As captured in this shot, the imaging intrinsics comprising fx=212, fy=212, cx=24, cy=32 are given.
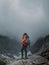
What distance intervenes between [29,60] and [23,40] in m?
3.13

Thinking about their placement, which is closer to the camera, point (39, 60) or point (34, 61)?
point (34, 61)

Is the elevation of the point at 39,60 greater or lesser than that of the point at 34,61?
greater

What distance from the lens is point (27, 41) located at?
29.0 metres

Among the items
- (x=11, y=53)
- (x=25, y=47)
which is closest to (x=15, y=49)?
(x=11, y=53)

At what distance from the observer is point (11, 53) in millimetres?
166875

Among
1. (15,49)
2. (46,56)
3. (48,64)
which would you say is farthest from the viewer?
(15,49)

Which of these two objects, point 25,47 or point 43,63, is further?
point 25,47

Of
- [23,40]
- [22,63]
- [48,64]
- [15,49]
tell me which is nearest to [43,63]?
[48,64]

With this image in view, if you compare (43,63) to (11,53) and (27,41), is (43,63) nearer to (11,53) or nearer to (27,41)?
(27,41)

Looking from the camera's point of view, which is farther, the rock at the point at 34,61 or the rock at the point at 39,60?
the rock at the point at 39,60

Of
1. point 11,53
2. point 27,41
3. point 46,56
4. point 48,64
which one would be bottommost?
point 48,64

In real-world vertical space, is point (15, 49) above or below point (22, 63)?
above

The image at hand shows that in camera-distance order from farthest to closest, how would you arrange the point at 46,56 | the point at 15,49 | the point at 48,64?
1. the point at 15,49
2. the point at 46,56
3. the point at 48,64

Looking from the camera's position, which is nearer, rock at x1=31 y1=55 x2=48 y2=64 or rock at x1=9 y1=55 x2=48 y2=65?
rock at x1=9 y1=55 x2=48 y2=65
